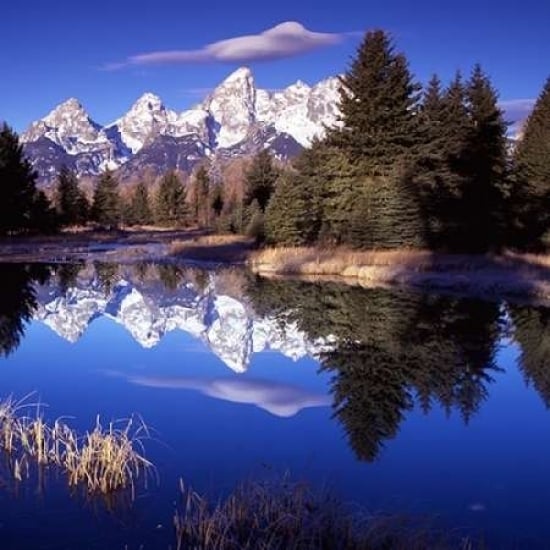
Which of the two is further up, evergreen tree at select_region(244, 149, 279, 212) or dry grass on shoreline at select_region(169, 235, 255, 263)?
evergreen tree at select_region(244, 149, 279, 212)

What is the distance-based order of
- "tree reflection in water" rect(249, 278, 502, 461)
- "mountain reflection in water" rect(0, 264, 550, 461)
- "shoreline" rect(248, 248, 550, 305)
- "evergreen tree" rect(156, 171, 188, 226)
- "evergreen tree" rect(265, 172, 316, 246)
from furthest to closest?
1. "evergreen tree" rect(156, 171, 188, 226)
2. "evergreen tree" rect(265, 172, 316, 246)
3. "shoreline" rect(248, 248, 550, 305)
4. "mountain reflection in water" rect(0, 264, 550, 461)
5. "tree reflection in water" rect(249, 278, 502, 461)

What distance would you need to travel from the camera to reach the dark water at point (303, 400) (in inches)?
344

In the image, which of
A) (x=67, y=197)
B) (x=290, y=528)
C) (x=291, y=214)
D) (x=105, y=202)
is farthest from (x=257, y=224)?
(x=105, y=202)

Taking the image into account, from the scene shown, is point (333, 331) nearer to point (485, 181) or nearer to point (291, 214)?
point (485, 181)

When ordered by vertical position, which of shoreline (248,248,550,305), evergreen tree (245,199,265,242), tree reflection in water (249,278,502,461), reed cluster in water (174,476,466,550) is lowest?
tree reflection in water (249,278,502,461)

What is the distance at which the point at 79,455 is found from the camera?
9.84 meters

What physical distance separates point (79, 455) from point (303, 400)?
5.61m

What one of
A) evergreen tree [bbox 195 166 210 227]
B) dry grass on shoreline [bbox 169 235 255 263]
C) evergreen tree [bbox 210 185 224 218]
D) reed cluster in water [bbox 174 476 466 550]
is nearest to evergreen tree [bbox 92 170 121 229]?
evergreen tree [bbox 210 185 224 218]

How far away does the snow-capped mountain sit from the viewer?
20.5 meters

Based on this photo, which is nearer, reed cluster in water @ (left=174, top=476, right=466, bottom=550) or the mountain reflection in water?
reed cluster in water @ (left=174, top=476, right=466, bottom=550)

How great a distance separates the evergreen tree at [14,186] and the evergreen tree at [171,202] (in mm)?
46358

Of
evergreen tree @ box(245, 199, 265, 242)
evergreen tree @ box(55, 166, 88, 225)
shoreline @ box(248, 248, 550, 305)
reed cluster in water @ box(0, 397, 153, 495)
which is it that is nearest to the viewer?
reed cluster in water @ box(0, 397, 153, 495)

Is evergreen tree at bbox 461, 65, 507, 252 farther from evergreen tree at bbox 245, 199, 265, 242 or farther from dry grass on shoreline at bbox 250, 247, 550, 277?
evergreen tree at bbox 245, 199, 265, 242

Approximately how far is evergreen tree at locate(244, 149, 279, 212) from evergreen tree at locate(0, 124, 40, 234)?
19.6m
